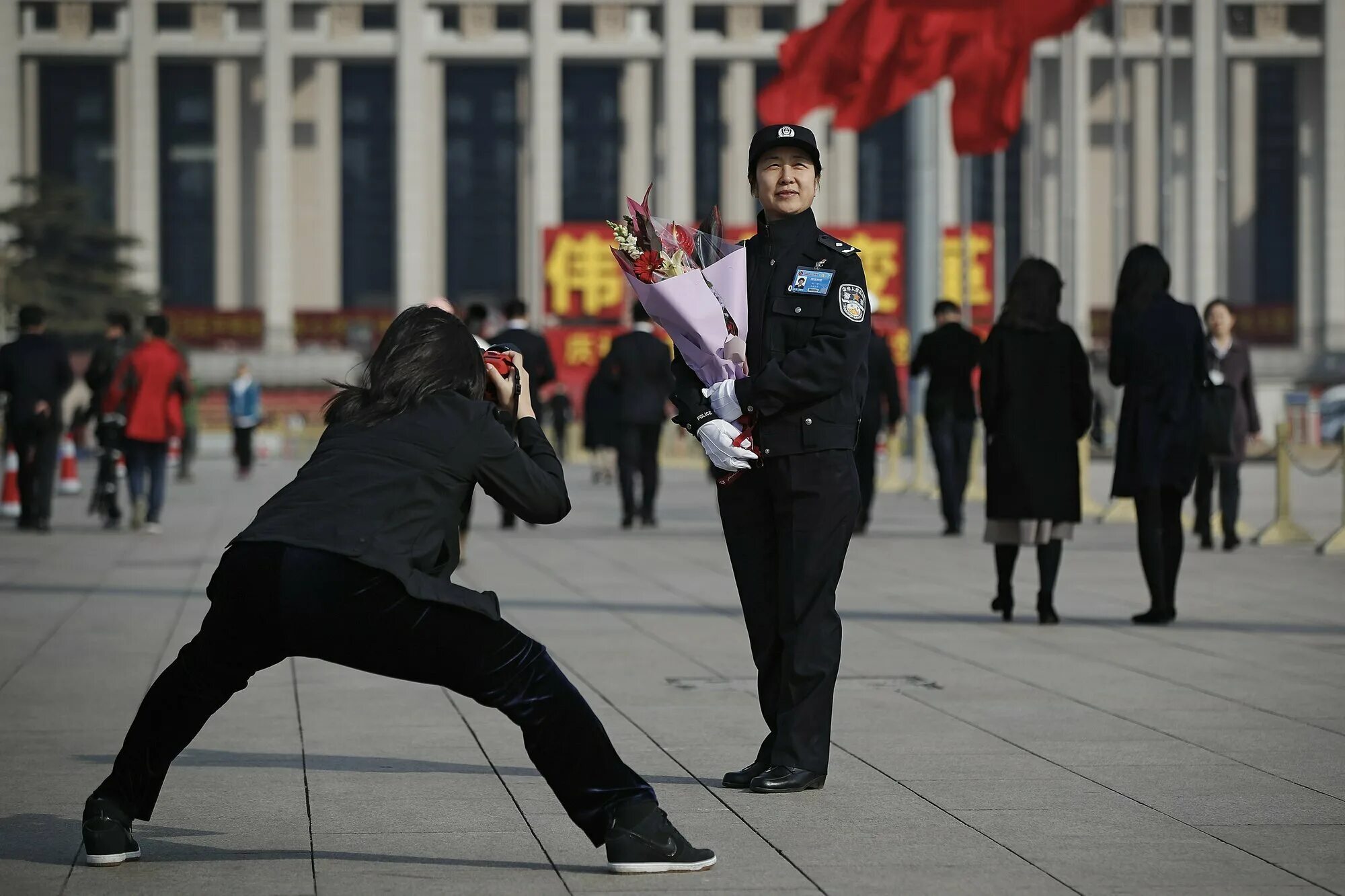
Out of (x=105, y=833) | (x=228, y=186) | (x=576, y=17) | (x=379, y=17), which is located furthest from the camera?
(x=576, y=17)

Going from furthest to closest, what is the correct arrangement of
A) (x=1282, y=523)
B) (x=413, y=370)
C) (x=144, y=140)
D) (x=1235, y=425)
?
(x=144, y=140) < (x=1282, y=523) < (x=1235, y=425) < (x=413, y=370)

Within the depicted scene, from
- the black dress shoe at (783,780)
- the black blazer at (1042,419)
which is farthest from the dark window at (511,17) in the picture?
the black dress shoe at (783,780)

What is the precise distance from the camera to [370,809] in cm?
533

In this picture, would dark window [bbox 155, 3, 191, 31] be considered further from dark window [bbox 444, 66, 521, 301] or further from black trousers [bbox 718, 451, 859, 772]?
black trousers [bbox 718, 451, 859, 772]

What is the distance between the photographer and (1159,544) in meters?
9.70

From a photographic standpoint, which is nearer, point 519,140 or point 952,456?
point 952,456

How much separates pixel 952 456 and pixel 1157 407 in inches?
233

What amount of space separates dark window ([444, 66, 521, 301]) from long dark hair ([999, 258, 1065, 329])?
59028mm

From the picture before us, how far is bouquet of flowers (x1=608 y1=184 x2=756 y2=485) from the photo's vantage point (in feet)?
17.8

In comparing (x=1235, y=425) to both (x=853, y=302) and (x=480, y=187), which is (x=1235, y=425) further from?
(x=480, y=187)

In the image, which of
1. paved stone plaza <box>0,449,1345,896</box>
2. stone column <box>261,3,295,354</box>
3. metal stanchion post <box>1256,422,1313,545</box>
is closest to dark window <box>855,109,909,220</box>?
stone column <box>261,3,295,354</box>

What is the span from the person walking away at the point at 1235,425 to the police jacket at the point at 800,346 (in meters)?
8.79

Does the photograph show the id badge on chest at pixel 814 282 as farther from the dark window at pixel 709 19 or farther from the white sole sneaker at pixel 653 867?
the dark window at pixel 709 19

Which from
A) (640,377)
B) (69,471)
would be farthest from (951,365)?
(69,471)
